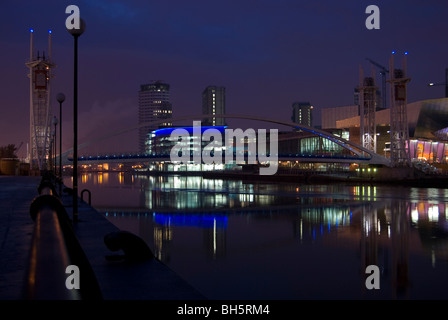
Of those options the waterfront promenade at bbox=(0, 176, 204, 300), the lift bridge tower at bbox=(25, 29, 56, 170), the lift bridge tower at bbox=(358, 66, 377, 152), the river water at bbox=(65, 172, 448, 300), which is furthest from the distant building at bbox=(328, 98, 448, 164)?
the waterfront promenade at bbox=(0, 176, 204, 300)

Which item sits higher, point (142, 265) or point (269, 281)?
point (142, 265)

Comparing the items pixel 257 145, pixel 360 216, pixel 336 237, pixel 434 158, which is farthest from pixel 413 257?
pixel 257 145

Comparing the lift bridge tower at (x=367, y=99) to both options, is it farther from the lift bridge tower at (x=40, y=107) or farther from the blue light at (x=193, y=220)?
the blue light at (x=193, y=220)

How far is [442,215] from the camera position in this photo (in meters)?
28.2

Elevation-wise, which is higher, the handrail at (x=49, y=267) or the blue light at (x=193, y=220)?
the handrail at (x=49, y=267)

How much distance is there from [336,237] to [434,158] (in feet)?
340

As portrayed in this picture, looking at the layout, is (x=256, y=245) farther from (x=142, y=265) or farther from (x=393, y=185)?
(x=393, y=185)

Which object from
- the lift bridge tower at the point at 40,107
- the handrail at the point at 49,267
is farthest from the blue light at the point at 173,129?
the handrail at the point at 49,267

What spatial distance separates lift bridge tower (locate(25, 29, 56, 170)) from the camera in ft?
258

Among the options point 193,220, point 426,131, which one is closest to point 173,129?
point 426,131

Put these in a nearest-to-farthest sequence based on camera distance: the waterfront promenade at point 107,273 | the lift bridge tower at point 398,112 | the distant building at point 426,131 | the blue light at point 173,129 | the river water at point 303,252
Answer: the waterfront promenade at point 107,273, the river water at point 303,252, the lift bridge tower at point 398,112, the distant building at point 426,131, the blue light at point 173,129

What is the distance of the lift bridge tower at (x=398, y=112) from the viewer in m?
75.9

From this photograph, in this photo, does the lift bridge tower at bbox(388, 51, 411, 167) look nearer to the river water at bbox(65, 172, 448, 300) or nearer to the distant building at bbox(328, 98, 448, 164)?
the distant building at bbox(328, 98, 448, 164)

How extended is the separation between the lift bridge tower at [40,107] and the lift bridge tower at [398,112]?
54524 mm
